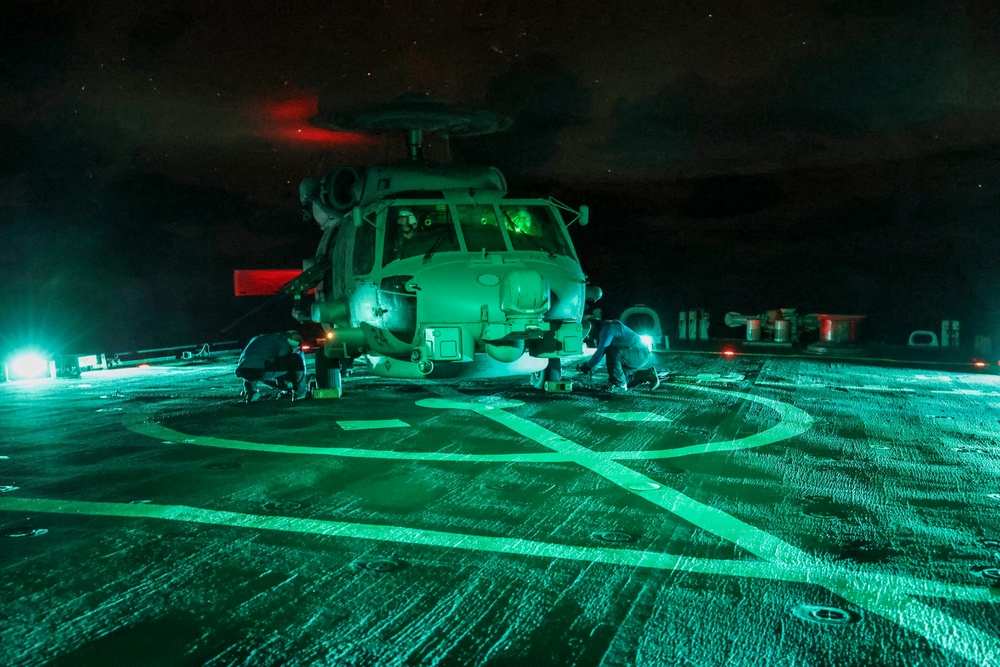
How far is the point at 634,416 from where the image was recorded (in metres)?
9.67

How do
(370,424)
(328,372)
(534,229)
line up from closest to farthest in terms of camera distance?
(370,424), (534,229), (328,372)

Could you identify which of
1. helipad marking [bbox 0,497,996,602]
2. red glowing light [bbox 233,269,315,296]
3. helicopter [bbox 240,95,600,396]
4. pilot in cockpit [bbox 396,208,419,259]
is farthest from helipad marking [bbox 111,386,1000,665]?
red glowing light [bbox 233,269,315,296]

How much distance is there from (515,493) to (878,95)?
468 inches

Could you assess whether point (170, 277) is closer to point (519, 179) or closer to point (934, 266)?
point (519, 179)

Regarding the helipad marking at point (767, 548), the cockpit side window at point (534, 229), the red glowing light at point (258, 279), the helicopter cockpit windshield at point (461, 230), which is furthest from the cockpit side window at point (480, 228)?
the red glowing light at point (258, 279)

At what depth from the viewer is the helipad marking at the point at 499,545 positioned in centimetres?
409

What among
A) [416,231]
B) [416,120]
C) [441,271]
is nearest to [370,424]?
[441,271]

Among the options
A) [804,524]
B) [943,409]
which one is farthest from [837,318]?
[804,524]

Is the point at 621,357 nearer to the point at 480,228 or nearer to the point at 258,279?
the point at 480,228

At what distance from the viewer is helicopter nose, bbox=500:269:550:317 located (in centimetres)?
1009

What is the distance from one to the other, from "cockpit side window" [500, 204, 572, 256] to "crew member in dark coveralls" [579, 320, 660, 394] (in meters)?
1.42

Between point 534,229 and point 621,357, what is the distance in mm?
2495

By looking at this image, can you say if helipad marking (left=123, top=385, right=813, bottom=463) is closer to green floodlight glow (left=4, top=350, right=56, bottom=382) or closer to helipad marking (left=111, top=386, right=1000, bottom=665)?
helipad marking (left=111, top=386, right=1000, bottom=665)

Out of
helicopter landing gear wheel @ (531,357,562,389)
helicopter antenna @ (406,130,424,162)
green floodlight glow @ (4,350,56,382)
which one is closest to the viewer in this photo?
helicopter landing gear wheel @ (531,357,562,389)
